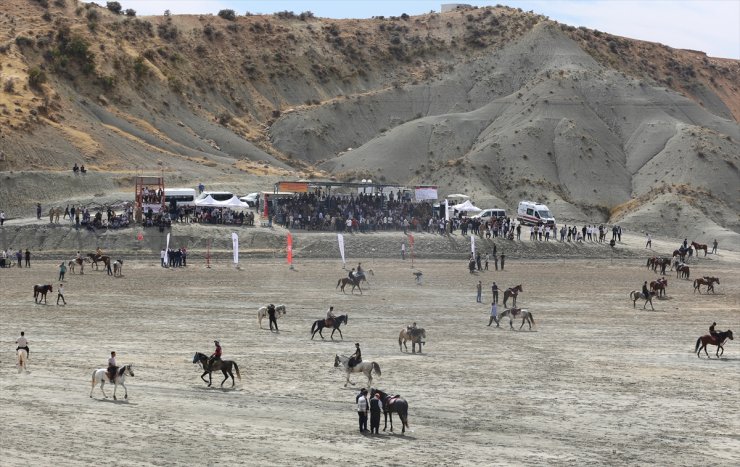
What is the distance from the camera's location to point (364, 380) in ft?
99.4

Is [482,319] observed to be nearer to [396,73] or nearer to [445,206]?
[445,206]

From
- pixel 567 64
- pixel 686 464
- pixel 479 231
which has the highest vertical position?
pixel 567 64

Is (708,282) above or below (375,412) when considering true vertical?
above

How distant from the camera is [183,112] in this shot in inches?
4321

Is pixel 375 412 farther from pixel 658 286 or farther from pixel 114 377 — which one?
pixel 658 286

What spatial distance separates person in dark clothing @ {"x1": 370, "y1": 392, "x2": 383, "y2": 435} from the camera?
24.4 metres

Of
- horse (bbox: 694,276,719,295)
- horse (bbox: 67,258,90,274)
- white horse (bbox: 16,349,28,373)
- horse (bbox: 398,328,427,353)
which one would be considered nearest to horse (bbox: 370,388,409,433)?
horse (bbox: 398,328,427,353)

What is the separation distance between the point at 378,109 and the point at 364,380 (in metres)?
95.1

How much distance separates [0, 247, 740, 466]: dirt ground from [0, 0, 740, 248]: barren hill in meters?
36.0

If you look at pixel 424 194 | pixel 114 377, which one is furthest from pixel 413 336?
pixel 424 194

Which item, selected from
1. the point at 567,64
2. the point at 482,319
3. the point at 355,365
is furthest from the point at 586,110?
the point at 355,365

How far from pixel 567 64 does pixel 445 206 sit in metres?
51.8

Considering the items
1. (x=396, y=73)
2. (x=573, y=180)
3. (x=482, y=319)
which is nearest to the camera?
(x=482, y=319)

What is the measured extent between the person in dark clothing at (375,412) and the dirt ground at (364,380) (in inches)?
10.8
